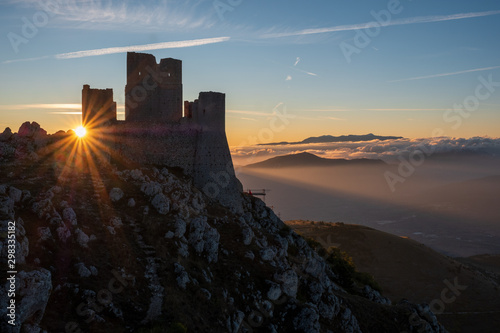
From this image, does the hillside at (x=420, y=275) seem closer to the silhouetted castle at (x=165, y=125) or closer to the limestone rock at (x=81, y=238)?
the silhouetted castle at (x=165, y=125)

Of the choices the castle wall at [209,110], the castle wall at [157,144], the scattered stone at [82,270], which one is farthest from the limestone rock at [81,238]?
the castle wall at [209,110]

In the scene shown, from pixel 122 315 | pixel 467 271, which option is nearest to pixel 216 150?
pixel 122 315

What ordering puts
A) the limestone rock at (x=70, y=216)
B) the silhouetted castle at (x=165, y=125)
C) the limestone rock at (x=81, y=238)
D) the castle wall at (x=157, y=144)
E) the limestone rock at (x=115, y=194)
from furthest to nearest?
the castle wall at (x=157, y=144) < the silhouetted castle at (x=165, y=125) < the limestone rock at (x=115, y=194) < the limestone rock at (x=70, y=216) < the limestone rock at (x=81, y=238)

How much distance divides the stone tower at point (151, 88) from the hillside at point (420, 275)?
4125 centimetres

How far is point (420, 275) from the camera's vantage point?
238ft

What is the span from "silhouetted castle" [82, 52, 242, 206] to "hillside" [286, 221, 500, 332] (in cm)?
3429

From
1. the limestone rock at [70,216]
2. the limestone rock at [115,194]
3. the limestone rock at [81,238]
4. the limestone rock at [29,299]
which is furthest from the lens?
the limestone rock at [115,194]

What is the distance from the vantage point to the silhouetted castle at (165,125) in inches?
1532

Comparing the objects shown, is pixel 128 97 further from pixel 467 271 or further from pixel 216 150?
pixel 467 271

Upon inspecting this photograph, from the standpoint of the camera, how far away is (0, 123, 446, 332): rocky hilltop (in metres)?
19.0

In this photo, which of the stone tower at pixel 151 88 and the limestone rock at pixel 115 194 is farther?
the stone tower at pixel 151 88

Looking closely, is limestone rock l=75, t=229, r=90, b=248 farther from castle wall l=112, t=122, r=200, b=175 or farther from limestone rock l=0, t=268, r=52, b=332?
castle wall l=112, t=122, r=200, b=175

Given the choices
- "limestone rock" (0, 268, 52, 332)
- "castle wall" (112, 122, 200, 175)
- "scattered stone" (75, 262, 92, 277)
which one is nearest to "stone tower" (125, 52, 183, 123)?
"castle wall" (112, 122, 200, 175)

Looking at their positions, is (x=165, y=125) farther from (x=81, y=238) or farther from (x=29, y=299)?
(x=29, y=299)
